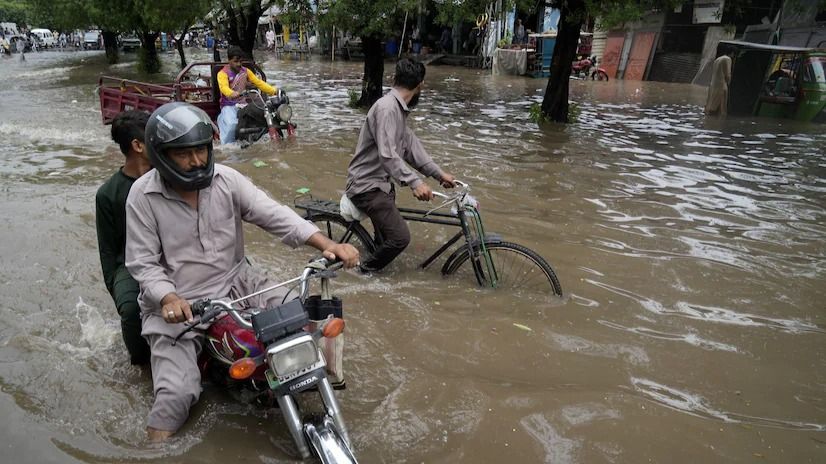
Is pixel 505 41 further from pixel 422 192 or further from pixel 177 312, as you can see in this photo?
pixel 177 312

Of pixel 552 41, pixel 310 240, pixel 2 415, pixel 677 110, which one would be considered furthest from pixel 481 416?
pixel 552 41

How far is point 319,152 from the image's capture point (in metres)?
9.76

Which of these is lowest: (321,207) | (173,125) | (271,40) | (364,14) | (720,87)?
(321,207)

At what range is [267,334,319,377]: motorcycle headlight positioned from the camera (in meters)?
2.28

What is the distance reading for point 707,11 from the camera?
21094mm

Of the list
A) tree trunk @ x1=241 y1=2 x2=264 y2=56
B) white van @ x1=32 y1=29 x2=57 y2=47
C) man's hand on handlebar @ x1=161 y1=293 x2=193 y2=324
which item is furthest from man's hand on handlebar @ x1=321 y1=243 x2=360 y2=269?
white van @ x1=32 y1=29 x2=57 y2=47

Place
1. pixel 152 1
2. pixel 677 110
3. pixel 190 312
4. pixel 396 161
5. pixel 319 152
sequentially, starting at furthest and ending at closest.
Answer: pixel 152 1
pixel 677 110
pixel 319 152
pixel 396 161
pixel 190 312

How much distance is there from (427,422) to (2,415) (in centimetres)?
237

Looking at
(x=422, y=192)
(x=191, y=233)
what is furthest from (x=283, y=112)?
(x=191, y=233)

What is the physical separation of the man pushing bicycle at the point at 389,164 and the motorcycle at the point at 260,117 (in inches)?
220

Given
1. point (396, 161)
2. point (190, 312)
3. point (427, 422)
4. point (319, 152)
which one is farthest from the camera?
point (319, 152)

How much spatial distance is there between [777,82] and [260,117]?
40.7 ft

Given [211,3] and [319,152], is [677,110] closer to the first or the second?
[319,152]

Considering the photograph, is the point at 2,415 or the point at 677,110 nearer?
the point at 2,415
